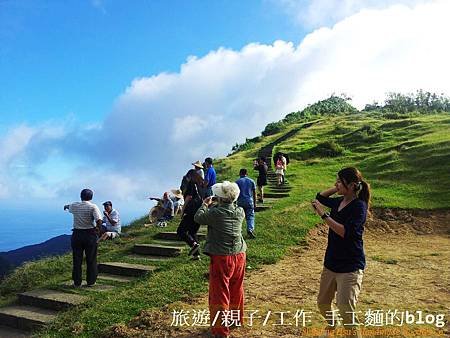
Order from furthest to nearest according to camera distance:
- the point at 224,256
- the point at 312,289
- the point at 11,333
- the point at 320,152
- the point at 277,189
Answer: the point at 320,152
the point at 277,189
the point at 312,289
the point at 11,333
the point at 224,256

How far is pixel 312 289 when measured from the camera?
747 centimetres

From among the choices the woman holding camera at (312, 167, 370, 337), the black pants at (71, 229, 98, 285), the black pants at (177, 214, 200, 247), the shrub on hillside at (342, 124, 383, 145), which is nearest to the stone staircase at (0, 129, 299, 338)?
the black pants at (71, 229, 98, 285)

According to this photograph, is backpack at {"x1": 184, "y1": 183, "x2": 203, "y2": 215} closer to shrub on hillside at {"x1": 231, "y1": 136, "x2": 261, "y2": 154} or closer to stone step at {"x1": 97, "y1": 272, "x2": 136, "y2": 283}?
stone step at {"x1": 97, "y1": 272, "x2": 136, "y2": 283}

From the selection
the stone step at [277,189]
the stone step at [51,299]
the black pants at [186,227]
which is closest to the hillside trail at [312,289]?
the black pants at [186,227]

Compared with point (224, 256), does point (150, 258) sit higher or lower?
lower

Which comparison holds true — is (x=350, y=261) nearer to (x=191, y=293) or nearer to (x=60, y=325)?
(x=191, y=293)

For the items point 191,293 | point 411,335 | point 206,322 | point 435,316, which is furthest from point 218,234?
point 435,316

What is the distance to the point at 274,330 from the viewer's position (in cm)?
570

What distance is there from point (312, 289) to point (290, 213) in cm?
702

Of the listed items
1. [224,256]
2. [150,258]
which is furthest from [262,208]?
[224,256]

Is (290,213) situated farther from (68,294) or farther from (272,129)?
(272,129)

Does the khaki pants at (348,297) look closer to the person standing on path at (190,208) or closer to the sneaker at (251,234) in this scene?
the person standing on path at (190,208)

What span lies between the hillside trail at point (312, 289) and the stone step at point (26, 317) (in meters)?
1.93

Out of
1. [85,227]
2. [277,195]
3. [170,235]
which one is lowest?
[170,235]
